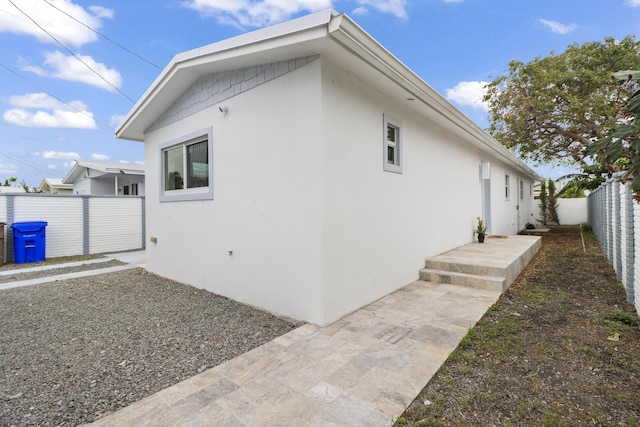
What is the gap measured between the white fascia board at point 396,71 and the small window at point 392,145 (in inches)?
19.7

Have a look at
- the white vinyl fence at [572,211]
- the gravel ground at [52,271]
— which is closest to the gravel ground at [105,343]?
the gravel ground at [52,271]

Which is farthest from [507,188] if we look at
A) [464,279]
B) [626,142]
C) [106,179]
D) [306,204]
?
[106,179]

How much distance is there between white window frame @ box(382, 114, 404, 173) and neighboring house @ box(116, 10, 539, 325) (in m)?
0.03

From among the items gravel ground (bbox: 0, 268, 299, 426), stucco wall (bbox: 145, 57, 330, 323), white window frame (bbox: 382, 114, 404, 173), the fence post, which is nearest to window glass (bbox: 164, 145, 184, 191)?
stucco wall (bbox: 145, 57, 330, 323)

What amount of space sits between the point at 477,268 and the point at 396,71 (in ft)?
11.5

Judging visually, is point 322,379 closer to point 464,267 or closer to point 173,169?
point 464,267

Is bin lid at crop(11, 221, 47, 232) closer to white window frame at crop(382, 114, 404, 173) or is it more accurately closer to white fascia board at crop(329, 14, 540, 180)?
white window frame at crop(382, 114, 404, 173)

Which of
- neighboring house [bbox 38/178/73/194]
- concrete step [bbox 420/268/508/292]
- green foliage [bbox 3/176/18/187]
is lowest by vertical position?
concrete step [bbox 420/268/508/292]

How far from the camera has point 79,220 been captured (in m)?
9.86

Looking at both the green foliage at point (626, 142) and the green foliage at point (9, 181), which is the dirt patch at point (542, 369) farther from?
the green foliage at point (9, 181)

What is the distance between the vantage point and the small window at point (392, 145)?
4.76m

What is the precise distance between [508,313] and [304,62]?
400 cm

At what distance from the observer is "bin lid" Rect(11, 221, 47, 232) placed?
27.0ft

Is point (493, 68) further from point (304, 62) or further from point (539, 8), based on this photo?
point (304, 62)
